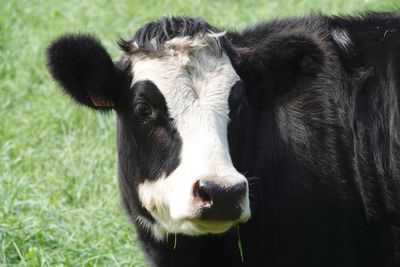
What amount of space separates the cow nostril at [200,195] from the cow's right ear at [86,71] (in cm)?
105

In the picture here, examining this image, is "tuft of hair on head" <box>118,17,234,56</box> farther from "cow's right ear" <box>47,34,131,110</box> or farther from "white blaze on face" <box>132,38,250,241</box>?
"cow's right ear" <box>47,34,131,110</box>

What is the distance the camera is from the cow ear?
20.6ft

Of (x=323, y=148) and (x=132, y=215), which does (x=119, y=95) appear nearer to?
(x=132, y=215)

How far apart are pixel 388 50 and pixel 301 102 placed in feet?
2.29

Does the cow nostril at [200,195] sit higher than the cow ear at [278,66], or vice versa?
the cow ear at [278,66]

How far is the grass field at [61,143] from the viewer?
767 cm

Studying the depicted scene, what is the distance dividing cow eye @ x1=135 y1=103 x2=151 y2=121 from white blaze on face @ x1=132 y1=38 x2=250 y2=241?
0.15 meters

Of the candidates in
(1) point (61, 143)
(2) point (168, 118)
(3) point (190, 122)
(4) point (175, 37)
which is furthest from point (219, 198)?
(1) point (61, 143)

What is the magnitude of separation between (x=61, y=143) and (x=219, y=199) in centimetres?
478

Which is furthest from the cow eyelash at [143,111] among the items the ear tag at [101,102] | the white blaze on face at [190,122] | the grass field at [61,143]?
the grass field at [61,143]

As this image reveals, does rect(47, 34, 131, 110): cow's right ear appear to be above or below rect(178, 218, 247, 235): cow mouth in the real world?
above

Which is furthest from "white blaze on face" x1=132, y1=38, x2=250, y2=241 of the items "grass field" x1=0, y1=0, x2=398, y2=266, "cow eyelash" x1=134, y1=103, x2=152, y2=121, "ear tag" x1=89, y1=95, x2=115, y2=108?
"grass field" x1=0, y1=0, x2=398, y2=266

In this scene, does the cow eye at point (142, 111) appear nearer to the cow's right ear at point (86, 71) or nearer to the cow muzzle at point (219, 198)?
the cow's right ear at point (86, 71)

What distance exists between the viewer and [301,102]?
6660mm
